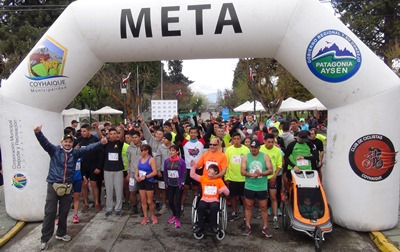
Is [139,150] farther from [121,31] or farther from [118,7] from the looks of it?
[118,7]

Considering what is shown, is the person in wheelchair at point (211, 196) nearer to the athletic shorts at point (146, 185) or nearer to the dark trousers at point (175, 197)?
the dark trousers at point (175, 197)

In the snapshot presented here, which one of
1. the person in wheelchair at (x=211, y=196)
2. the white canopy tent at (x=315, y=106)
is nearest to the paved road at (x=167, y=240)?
the person in wheelchair at (x=211, y=196)

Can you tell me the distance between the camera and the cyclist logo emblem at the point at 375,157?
5320 millimetres

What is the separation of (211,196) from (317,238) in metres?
1.72

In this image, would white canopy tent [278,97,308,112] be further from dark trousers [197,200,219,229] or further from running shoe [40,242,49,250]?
running shoe [40,242,49,250]

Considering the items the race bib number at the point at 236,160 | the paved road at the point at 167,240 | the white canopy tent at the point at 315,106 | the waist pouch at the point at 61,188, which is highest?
the white canopy tent at the point at 315,106

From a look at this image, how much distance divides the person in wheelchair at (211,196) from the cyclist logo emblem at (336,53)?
246 cm

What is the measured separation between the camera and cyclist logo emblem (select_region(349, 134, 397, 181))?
5320 mm

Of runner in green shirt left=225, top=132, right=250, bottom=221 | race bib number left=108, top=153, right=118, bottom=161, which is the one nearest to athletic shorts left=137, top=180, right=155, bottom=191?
race bib number left=108, top=153, right=118, bottom=161

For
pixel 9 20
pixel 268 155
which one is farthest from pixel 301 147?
pixel 9 20

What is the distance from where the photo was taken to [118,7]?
18.4ft

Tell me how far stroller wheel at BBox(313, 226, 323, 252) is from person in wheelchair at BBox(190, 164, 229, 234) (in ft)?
4.79

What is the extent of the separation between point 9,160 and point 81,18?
294cm

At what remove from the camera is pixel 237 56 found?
5.90 meters
